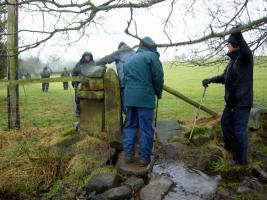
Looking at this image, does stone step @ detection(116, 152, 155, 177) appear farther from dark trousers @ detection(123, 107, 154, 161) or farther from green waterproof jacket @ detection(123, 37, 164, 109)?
green waterproof jacket @ detection(123, 37, 164, 109)

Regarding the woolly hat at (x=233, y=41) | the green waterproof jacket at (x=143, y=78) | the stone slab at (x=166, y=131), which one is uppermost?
the woolly hat at (x=233, y=41)

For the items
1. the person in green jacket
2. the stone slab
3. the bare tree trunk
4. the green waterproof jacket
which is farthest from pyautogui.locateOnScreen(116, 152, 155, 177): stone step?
the bare tree trunk

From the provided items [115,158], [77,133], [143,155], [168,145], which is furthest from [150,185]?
[77,133]

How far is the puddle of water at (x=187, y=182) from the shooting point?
549 centimetres

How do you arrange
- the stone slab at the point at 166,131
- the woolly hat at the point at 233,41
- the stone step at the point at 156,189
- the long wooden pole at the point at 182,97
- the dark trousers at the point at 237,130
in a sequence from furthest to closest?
the long wooden pole at the point at 182,97 → the stone slab at the point at 166,131 → the dark trousers at the point at 237,130 → the woolly hat at the point at 233,41 → the stone step at the point at 156,189

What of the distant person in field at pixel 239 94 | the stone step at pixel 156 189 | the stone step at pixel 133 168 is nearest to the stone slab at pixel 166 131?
the stone step at pixel 133 168

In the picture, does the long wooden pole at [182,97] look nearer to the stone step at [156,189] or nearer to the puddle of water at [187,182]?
the puddle of water at [187,182]

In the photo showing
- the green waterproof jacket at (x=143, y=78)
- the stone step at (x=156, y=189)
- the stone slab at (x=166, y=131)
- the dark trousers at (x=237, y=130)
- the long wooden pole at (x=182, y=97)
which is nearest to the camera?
the stone step at (x=156, y=189)

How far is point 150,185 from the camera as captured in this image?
566 cm

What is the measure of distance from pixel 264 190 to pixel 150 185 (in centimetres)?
169

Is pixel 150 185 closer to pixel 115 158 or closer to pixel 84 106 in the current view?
pixel 115 158

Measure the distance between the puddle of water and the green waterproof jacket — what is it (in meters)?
1.19

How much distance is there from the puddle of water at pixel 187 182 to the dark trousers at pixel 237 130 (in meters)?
0.63

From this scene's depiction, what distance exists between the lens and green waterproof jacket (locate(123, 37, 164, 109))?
20.1 feet
